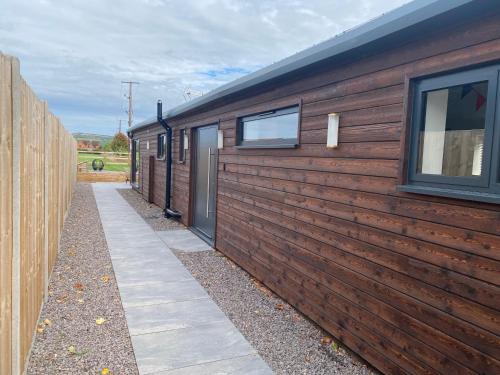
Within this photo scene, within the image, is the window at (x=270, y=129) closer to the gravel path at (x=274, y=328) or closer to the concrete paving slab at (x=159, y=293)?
the gravel path at (x=274, y=328)

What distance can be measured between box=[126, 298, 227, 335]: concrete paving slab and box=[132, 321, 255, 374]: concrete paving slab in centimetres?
12

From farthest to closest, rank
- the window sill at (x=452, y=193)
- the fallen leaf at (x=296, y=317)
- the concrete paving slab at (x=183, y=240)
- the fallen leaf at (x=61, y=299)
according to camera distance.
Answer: the concrete paving slab at (x=183, y=240)
the fallen leaf at (x=61, y=299)
the fallen leaf at (x=296, y=317)
the window sill at (x=452, y=193)

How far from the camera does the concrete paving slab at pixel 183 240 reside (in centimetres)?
670

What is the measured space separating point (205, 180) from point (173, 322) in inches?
166

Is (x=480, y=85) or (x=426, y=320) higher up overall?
(x=480, y=85)

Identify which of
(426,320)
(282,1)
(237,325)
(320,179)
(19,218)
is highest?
(282,1)

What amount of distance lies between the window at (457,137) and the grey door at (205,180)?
4.62m

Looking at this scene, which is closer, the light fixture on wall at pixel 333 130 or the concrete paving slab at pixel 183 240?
the light fixture on wall at pixel 333 130

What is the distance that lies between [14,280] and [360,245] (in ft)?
8.13

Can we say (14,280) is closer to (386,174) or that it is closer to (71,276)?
(386,174)

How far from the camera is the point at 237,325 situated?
3666mm

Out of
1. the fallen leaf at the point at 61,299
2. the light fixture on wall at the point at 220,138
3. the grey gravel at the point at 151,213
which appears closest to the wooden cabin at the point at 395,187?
the light fixture on wall at the point at 220,138

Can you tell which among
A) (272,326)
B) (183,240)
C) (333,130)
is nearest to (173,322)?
(272,326)

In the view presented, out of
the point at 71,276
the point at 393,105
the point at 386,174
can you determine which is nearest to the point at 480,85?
the point at 393,105
